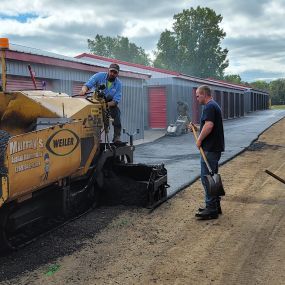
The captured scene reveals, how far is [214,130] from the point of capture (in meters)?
6.08

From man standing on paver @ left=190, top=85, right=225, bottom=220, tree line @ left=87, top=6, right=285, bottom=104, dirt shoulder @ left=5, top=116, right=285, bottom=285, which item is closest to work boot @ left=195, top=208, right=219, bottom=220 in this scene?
man standing on paver @ left=190, top=85, right=225, bottom=220

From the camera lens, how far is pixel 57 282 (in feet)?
13.2

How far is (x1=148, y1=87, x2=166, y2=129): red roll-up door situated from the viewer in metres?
24.8

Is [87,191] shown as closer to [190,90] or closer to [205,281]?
[205,281]

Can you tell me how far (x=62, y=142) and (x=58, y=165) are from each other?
270mm

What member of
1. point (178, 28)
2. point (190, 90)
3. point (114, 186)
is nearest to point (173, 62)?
point (178, 28)

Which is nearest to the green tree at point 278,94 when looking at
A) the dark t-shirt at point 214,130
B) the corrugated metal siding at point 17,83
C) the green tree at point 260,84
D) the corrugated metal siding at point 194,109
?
the green tree at point 260,84

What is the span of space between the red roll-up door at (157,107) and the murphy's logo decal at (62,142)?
777 inches

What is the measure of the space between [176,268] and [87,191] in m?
2.29

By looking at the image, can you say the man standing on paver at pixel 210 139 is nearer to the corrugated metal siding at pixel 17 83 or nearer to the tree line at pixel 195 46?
the corrugated metal siding at pixel 17 83

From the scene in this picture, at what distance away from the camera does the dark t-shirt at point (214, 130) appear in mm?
6016

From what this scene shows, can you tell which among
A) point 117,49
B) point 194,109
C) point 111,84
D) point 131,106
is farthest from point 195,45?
point 111,84

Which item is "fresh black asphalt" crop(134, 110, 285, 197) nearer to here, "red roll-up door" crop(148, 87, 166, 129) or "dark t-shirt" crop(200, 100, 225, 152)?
"dark t-shirt" crop(200, 100, 225, 152)

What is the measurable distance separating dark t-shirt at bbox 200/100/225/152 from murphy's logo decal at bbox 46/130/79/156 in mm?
1936
